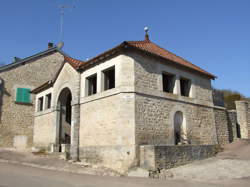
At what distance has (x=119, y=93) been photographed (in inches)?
441

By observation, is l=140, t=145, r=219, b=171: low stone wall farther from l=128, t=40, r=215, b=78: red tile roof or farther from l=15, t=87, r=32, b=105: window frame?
l=15, t=87, r=32, b=105: window frame

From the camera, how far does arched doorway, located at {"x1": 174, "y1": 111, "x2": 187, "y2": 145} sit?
42.0 feet

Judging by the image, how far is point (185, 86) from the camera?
569 inches

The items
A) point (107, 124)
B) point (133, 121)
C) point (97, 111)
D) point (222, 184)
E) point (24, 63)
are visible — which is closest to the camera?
point (222, 184)

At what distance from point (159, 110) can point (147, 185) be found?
5087 mm

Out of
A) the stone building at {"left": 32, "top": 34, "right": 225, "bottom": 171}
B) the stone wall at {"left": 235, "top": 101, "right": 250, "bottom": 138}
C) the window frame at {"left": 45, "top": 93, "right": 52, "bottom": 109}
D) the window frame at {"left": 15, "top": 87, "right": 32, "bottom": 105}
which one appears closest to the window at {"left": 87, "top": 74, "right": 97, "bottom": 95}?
the stone building at {"left": 32, "top": 34, "right": 225, "bottom": 171}

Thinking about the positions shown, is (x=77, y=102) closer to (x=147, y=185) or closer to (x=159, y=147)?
(x=159, y=147)

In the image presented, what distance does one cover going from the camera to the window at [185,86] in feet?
46.9

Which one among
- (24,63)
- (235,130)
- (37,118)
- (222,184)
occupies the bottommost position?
(222,184)

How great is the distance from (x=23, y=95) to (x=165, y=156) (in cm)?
1421

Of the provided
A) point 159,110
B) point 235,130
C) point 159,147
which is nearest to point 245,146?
point 235,130

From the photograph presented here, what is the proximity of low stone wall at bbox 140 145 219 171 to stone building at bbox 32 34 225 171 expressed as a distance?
1.56 feet

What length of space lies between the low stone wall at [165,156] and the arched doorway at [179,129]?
3.94 ft

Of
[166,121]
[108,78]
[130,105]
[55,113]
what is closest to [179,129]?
[166,121]
